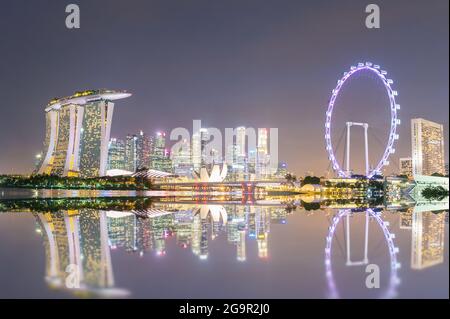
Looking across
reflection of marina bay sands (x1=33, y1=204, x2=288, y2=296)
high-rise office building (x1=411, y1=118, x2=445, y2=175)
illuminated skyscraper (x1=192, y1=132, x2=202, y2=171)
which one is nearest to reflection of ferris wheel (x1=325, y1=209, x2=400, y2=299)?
reflection of marina bay sands (x1=33, y1=204, x2=288, y2=296)

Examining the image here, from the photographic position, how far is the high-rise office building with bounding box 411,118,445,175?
76.9m

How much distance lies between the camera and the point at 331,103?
4569 cm

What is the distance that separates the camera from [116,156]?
90.5m

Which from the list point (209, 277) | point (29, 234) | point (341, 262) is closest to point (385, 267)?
point (341, 262)

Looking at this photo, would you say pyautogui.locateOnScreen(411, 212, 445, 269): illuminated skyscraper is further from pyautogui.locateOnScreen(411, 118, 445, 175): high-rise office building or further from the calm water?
pyautogui.locateOnScreen(411, 118, 445, 175): high-rise office building

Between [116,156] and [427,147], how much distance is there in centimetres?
5255

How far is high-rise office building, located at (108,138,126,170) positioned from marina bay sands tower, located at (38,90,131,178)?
604 inches

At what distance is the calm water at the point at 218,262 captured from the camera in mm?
6590

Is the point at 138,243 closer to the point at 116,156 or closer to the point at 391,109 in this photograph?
the point at 391,109

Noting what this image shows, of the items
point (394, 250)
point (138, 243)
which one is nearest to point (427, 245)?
point (394, 250)

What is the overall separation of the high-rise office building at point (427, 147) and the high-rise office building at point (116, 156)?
160 ft

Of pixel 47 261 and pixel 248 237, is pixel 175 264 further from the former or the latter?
pixel 248 237

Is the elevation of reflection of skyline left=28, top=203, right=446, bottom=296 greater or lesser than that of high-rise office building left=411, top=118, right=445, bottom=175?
lesser

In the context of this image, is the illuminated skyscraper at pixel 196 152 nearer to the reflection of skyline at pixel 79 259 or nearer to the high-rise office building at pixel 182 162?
the high-rise office building at pixel 182 162
